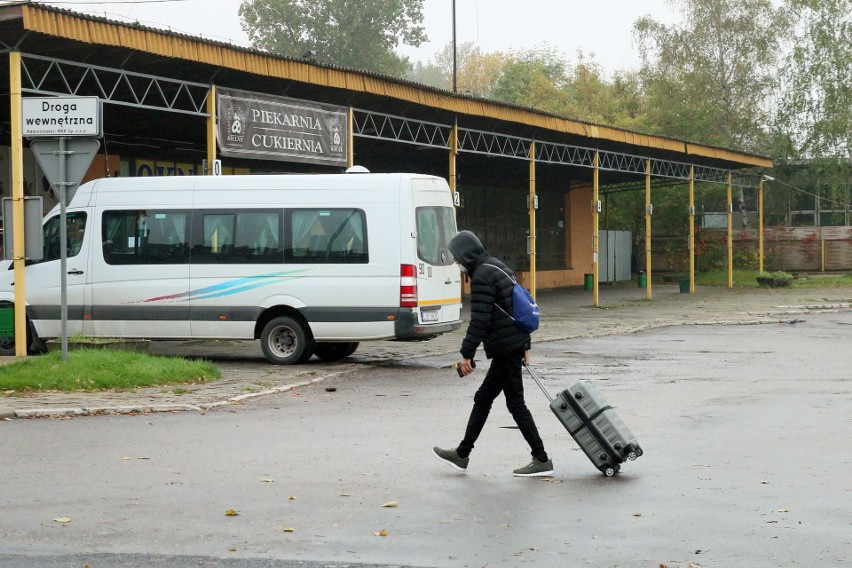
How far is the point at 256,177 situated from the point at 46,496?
31.8ft

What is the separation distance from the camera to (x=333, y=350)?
697 inches

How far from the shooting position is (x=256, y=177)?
16.9 m

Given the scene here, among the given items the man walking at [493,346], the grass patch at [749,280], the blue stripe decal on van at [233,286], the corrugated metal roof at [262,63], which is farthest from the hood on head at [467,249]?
the grass patch at [749,280]

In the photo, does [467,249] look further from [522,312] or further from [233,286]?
[233,286]

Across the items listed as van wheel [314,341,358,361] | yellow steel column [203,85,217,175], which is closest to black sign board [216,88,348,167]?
yellow steel column [203,85,217,175]

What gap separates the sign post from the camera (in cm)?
1375

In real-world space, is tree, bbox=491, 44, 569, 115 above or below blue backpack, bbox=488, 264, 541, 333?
above

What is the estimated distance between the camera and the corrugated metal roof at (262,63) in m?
16.6

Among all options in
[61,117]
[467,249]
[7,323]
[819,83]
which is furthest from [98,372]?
[819,83]

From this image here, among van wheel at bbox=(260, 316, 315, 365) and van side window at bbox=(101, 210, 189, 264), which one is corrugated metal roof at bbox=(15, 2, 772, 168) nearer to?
van side window at bbox=(101, 210, 189, 264)

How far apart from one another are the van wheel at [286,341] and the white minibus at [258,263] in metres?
0.02

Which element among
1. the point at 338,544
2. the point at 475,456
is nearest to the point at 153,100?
the point at 475,456

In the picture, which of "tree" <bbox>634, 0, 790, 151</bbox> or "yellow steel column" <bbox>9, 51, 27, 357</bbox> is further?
"tree" <bbox>634, 0, 790, 151</bbox>

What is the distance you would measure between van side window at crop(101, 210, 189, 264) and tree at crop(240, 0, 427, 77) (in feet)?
199
